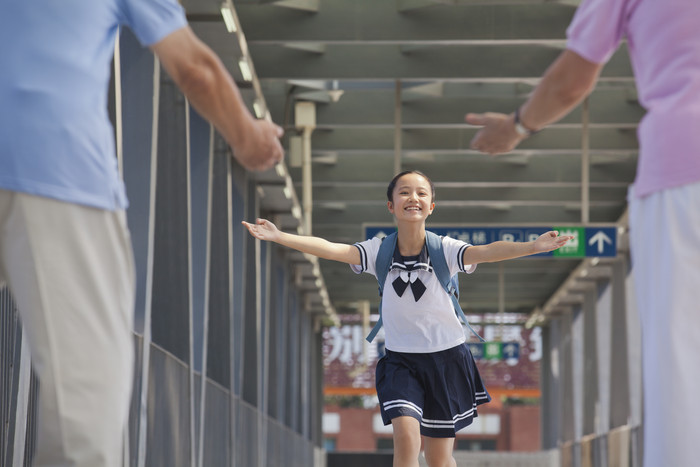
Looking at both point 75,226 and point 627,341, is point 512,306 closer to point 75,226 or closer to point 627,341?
point 627,341

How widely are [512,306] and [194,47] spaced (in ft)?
108

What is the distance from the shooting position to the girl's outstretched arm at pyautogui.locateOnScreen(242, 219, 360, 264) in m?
5.84

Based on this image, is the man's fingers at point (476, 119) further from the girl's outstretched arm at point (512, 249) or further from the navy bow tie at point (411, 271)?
the navy bow tie at point (411, 271)

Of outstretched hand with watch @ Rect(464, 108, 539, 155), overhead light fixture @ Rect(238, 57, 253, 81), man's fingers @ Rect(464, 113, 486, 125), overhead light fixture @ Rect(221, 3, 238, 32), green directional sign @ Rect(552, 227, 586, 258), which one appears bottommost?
outstretched hand with watch @ Rect(464, 108, 539, 155)

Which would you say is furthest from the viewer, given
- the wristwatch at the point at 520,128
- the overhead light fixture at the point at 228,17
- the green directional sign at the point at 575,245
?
the green directional sign at the point at 575,245

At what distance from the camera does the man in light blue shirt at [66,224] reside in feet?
9.78

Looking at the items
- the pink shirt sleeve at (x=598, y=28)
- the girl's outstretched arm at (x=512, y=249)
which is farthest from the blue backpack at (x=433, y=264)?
the pink shirt sleeve at (x=598, y=28)

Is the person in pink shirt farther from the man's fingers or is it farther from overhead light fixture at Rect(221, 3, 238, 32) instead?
overhead light fixture at Rect(221, 3, 238, 32)

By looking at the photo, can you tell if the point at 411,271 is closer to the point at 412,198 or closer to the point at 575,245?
the point at 412,198

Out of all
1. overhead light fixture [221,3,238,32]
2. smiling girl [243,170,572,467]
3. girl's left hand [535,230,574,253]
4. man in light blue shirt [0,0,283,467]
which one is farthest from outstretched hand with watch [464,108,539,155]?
overhead light fixture [221,3,238,32]

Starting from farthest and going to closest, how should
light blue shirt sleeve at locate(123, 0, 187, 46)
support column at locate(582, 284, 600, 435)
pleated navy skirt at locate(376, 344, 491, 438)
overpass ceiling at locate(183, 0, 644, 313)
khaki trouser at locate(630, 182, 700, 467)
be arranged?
support column at locate(582, 284, 600, 435) < overpass ceiling at locate(183, 0, 644, 313) < pleated navy skirt at locate(376, 344, 491, 438) < light blue shirt sleeve at locate(123, 0, 187, 46) < khaki trouser at locate(630, 182, 700, 467)

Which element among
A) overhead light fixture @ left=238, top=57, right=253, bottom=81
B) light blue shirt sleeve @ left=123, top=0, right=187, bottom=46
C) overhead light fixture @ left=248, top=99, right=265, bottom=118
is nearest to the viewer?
light blue shirt sleeve @ left=123, top=0, right=187, bottom=46

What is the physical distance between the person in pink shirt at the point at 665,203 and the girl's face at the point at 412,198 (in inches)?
132

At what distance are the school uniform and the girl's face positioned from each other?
232mm
